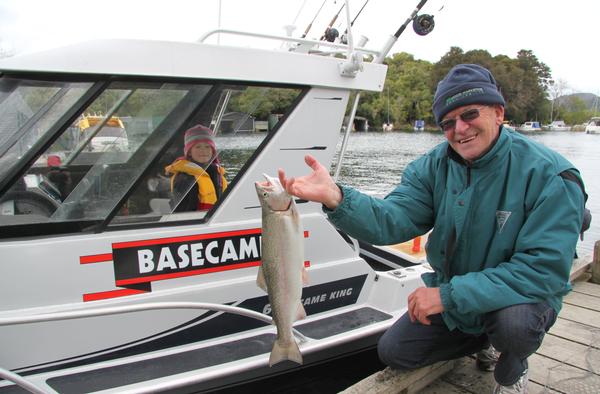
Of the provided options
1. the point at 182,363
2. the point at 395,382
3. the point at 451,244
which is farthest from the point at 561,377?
the point at 182,363

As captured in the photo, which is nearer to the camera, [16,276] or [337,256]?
[16,276]

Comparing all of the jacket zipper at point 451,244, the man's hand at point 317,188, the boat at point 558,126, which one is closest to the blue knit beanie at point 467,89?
the jacket zipper at point 451,244

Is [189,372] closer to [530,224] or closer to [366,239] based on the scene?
[366,239]

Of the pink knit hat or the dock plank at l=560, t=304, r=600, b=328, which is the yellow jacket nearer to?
the pink knit hat

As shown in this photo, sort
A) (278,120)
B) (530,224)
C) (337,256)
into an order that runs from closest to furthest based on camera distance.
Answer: (530,224)
(278,120)
(337,256)

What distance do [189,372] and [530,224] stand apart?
1.97 metres

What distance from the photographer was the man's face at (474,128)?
2025 mm

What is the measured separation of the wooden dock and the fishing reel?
242 centimetres

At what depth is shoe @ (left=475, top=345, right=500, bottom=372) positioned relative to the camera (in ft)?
8.50

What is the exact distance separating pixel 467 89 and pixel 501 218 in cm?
62

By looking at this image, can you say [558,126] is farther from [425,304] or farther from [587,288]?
[425,304]

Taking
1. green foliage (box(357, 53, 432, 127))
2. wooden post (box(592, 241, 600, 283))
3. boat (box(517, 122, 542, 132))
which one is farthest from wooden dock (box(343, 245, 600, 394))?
boat (box(517, 122, 542, 132))

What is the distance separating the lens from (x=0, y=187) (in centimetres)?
229

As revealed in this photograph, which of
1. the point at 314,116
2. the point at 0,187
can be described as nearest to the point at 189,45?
the point at 314,116
